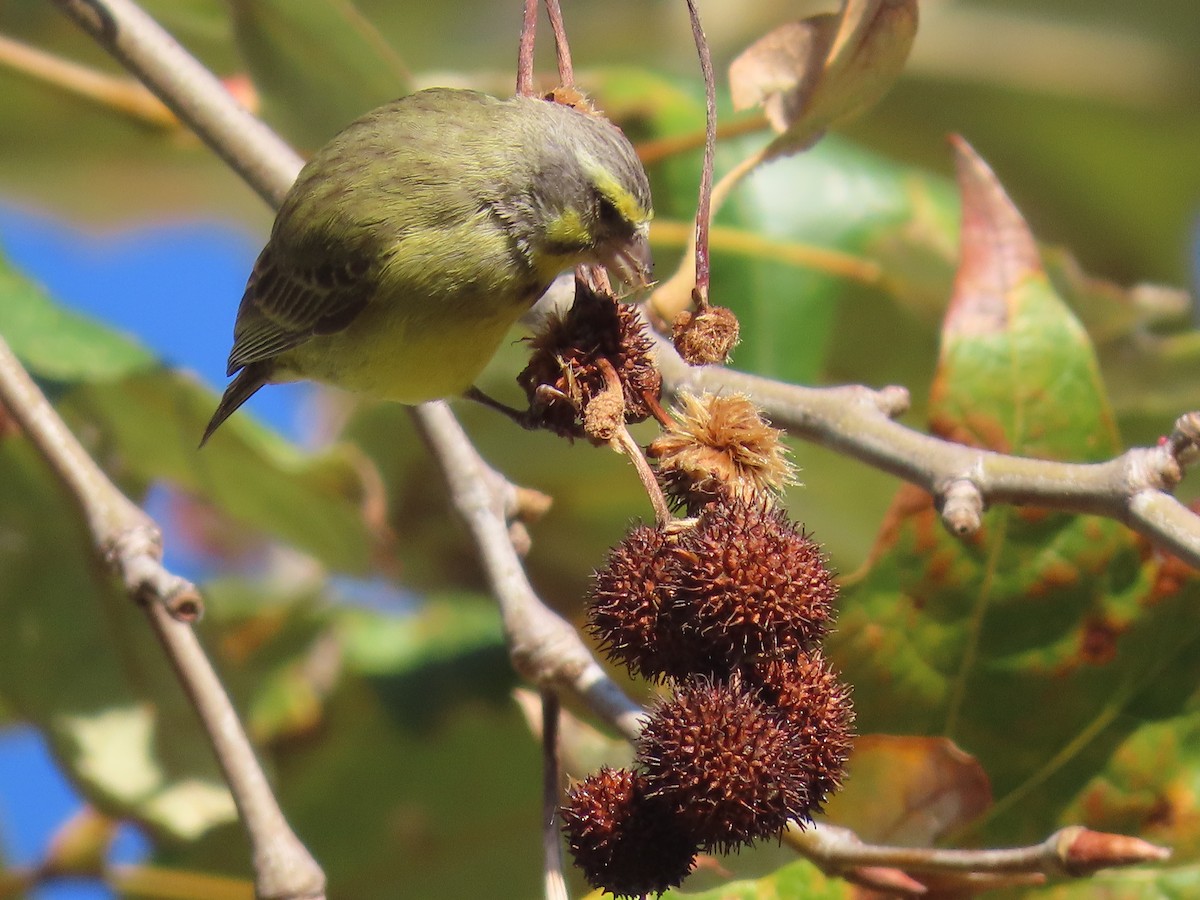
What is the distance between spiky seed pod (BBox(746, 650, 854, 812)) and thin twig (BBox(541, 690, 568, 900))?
32 cm

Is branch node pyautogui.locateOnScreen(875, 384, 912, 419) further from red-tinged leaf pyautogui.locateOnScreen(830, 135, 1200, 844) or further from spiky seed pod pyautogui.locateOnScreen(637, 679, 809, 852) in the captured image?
spiky seed pod pyautogui.locateOnScreen(637, 679, 809, 852)

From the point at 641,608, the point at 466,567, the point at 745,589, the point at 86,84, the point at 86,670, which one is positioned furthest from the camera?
the point at 466,567

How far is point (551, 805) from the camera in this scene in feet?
6.61

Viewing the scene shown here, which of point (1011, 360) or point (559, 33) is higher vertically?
point (559, 33)

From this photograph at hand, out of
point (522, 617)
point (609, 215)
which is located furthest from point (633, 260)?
point (522, 617)

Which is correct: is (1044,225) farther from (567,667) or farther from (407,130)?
(567,667)

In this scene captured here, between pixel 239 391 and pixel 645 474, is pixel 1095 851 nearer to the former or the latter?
pixel 645 474

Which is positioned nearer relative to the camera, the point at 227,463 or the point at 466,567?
the point at 227,463

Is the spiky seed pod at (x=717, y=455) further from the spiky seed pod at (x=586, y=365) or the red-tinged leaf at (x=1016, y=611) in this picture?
the red-tinged leaf at (x=1016, y=611)

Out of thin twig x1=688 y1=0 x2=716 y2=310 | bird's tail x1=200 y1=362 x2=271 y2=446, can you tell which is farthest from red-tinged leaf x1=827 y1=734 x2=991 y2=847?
bird's tail x1=200 y1=362 x2=271 y2=446

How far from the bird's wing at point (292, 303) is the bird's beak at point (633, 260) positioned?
69 cm

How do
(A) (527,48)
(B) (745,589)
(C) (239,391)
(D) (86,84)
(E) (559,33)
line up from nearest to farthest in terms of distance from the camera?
1. (B) (745,589)
2. (E) (559,33)
3. (A) (527,48)
4. (C) (239,391)
5. (D) (86,84)

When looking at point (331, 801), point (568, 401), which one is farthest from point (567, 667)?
point (331, 801)

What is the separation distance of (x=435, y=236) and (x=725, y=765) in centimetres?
171
